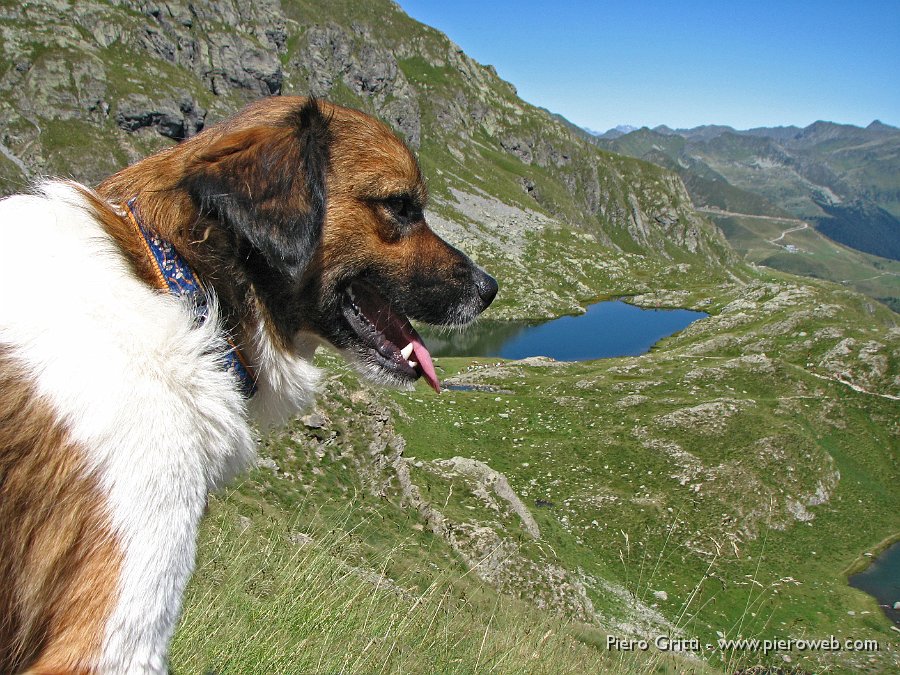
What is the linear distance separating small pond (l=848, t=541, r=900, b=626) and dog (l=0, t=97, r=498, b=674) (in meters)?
31.9

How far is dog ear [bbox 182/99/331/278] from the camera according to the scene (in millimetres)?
3008

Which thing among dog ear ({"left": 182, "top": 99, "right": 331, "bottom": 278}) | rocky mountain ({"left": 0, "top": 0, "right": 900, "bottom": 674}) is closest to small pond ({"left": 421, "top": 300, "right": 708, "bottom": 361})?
rocky mountain ({"left": 0, "top": 0, "right": 900, "bottom": 674})

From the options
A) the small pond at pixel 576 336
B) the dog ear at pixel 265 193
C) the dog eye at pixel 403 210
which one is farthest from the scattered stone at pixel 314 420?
the small pond at pixel 576 336

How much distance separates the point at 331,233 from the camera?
3645 millimetres

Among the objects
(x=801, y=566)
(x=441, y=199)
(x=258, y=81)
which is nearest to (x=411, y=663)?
(x=801, y=566)

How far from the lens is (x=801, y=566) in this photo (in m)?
28.0

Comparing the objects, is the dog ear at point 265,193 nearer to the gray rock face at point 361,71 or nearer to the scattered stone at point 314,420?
the scattered stone at point 314,420

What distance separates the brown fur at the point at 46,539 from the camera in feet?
7.57

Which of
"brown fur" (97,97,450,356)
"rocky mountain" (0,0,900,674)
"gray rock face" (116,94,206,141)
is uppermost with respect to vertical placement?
"gray rock face" (116,94,206,141)

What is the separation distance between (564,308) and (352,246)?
10250 centimetres

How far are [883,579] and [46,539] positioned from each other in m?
36.9

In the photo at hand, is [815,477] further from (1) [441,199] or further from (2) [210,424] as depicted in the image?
(1) [441,199]

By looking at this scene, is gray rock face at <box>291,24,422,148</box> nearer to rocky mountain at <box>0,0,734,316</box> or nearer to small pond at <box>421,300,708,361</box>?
rocky mountain at <box>0,0,734,316</box>

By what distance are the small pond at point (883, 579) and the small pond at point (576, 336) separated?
45.8 m
